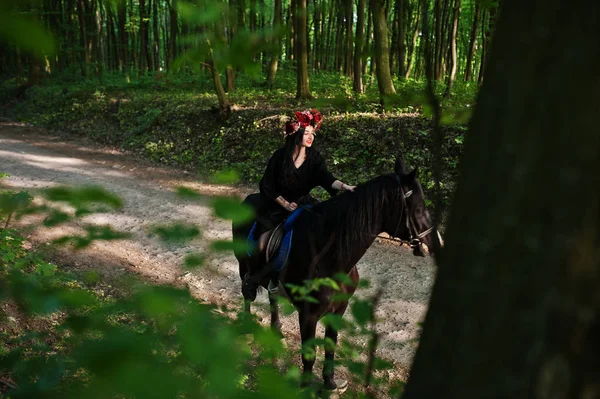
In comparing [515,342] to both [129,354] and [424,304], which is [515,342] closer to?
[129,354]

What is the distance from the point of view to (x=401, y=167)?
3.88 meters

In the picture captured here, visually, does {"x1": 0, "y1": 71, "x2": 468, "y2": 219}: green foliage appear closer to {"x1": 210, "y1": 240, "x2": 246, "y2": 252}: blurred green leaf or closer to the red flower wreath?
the red flower wreath

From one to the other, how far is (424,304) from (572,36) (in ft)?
18.6

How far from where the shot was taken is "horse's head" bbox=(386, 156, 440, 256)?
3688mm

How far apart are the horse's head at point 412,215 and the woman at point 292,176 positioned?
0.76 metres

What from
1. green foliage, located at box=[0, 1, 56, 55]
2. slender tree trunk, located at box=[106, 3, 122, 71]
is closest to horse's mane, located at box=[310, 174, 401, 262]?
green foliage, located at box=[0, 1, 56, 55]

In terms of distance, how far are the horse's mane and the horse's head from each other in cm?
6

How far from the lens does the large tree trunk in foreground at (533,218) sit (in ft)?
2.54

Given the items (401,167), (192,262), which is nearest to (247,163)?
(401,167)

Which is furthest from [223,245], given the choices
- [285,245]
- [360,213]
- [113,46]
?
[113,46]

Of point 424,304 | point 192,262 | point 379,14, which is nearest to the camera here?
point 192,262

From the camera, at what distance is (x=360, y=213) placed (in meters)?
3.75

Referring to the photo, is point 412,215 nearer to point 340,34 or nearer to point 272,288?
point 272,288

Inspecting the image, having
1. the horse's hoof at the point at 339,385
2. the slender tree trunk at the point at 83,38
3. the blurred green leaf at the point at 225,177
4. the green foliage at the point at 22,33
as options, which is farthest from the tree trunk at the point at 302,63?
the slender tree trunk at the point at 83,38
